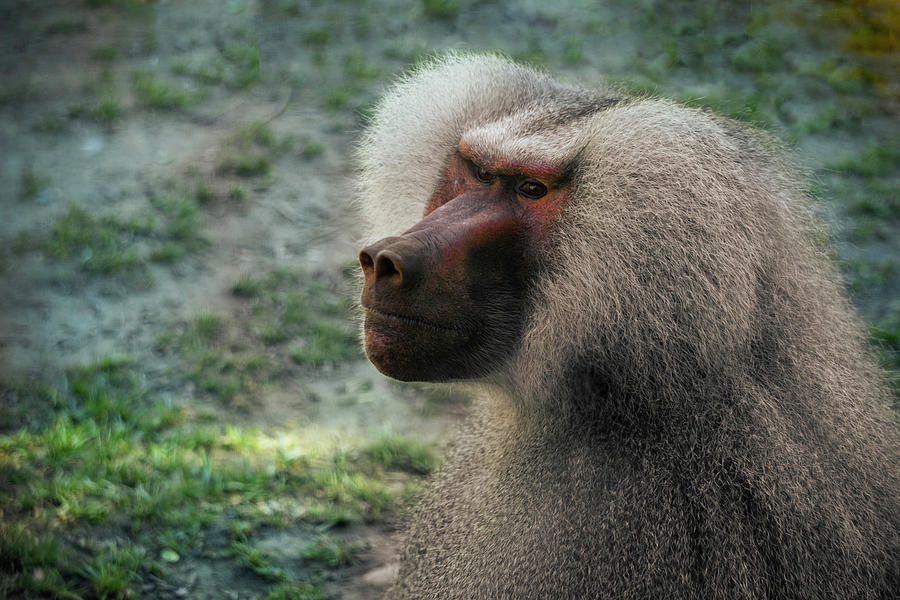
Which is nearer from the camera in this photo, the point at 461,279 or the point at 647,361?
the point at 647,361

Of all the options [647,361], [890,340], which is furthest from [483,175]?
[890,340]

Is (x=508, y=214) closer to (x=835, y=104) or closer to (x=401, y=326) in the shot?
(x=401, y=326)

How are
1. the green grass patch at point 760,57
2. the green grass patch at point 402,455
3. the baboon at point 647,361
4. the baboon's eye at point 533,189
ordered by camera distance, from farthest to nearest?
the green grass patch at point 760,57, the green grass patch at point 402,455, the baboon's eye at point 533,189, the baboon at point 647,361

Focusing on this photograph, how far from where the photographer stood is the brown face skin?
1.87 m

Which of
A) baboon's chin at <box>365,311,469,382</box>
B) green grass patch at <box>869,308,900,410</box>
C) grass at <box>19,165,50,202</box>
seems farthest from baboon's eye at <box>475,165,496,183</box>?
grass at <box>19,165,50,202</box>

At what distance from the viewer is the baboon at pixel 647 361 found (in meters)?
1.75

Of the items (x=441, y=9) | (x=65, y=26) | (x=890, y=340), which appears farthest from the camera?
(x=441, y=9)

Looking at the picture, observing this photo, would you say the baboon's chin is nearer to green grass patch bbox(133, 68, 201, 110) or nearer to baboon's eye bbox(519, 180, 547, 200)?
baboon's eye bbox(519, 180, 547, 200)

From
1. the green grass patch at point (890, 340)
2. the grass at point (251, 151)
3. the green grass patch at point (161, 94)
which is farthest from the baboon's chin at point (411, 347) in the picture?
the green grass patch at point (161, 94)

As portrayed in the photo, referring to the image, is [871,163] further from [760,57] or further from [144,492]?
[144,492]

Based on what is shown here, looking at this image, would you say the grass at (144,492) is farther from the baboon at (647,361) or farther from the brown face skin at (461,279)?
the brown face skin at (461,279)

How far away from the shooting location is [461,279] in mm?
1910

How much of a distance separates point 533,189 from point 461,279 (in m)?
0.29

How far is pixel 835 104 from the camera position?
5137 mm
